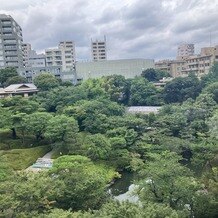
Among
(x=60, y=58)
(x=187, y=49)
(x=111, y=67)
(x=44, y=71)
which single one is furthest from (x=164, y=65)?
(x=187, y=49)

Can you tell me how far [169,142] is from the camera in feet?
104

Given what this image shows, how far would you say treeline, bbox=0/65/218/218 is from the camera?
1638 centimetres

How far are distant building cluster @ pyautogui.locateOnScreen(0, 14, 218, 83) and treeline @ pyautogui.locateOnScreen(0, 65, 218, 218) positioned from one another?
14.6 m

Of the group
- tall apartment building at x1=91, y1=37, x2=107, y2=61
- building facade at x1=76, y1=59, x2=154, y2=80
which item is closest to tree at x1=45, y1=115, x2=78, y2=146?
building facade at x1=76, y1=59, x2=154, y2=80

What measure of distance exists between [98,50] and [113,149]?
82.5 metres

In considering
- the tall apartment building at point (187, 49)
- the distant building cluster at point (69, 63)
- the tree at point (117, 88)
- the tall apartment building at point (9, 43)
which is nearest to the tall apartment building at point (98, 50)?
the distant building cluster at point (69, 63)

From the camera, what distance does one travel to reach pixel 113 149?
101ft

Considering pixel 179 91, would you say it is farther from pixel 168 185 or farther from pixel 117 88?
pixel 168 185

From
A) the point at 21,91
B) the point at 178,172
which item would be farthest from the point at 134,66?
the point at 178,172

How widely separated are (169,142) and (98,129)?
801 cm

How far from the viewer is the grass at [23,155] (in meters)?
29.5

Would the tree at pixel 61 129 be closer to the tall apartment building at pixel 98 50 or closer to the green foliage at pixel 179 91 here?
the green foliage at pixel 179 91

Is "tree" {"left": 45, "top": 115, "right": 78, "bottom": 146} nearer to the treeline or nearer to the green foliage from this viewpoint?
the treeline

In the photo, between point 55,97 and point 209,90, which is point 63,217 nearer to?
point 55,97
